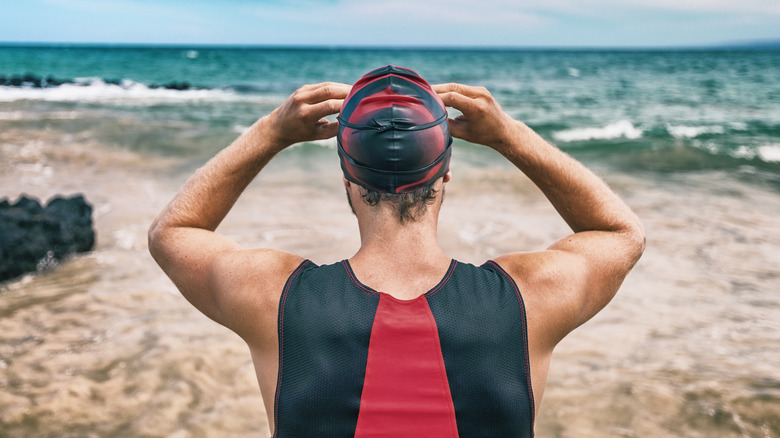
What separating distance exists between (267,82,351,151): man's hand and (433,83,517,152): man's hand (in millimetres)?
364

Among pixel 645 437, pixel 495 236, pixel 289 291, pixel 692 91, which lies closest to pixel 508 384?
pixel 289 291

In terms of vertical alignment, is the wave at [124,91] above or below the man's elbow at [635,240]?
below

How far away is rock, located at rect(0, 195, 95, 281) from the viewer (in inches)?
228

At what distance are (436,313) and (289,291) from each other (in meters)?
0.44

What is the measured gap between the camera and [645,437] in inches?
142

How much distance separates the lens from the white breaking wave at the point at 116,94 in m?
26.2

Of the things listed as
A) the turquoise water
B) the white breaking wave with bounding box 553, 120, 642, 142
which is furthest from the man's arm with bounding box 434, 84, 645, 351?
the white breaking wave with bounding box 553, 120, 642, 142

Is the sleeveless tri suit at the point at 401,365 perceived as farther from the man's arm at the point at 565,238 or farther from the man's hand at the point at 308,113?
the man's hand at the point at 308,113

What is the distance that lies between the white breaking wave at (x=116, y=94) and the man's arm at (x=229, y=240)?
1007 inches

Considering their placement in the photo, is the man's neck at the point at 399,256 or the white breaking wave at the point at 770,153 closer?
the man's neck at the point at 399,256

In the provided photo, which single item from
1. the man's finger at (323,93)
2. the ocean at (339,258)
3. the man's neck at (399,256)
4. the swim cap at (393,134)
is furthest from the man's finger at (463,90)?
the ocean at (339,258)

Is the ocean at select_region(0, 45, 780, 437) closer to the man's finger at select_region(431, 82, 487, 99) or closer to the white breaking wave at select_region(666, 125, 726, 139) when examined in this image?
the white breaking wave at select_region(666, 125, 726, 139)

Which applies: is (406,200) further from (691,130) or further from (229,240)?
(691,130)

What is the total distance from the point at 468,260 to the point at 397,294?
5.26 m
